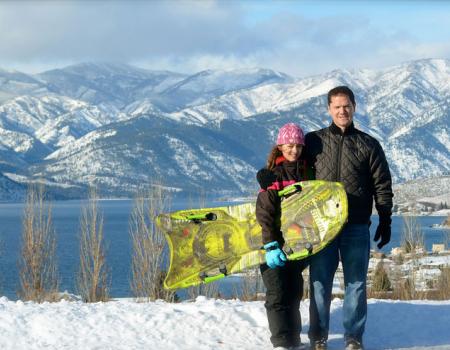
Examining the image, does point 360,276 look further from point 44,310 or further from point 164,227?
point 44,310

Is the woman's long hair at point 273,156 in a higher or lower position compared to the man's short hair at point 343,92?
lower

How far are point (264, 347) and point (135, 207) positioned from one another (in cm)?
1207

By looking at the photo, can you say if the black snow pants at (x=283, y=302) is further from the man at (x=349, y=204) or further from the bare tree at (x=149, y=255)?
the bare tree at (x=149, y=255)

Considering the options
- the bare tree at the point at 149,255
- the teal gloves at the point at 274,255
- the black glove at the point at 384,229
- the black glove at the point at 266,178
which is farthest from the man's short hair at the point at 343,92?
the bare tree at the point at 149,255

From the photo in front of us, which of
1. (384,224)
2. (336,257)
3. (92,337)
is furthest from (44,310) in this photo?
(384,224)

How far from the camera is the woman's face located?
6.74 m

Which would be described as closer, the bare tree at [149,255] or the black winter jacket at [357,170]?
the black winter jacket at [357,170]

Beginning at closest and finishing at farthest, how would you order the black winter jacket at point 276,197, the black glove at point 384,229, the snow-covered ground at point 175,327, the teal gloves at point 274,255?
the teal gloves at point 274,255
the black winter jacket at point 276,197
the black glove at point 384,229
the snow-covered ground at point 175,327

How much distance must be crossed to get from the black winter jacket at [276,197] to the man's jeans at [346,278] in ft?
1.61

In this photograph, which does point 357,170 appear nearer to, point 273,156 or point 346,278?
point 273,156

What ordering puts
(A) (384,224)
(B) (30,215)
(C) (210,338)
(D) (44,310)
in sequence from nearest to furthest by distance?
(A) (384,224), (C) (210,338), (D) (44,310), (B) (30,215)

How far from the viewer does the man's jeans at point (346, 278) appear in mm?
6824

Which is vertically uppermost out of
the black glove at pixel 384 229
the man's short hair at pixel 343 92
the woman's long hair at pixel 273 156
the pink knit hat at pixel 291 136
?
the man's short hair at pixel 343 92

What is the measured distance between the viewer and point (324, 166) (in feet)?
22.4
